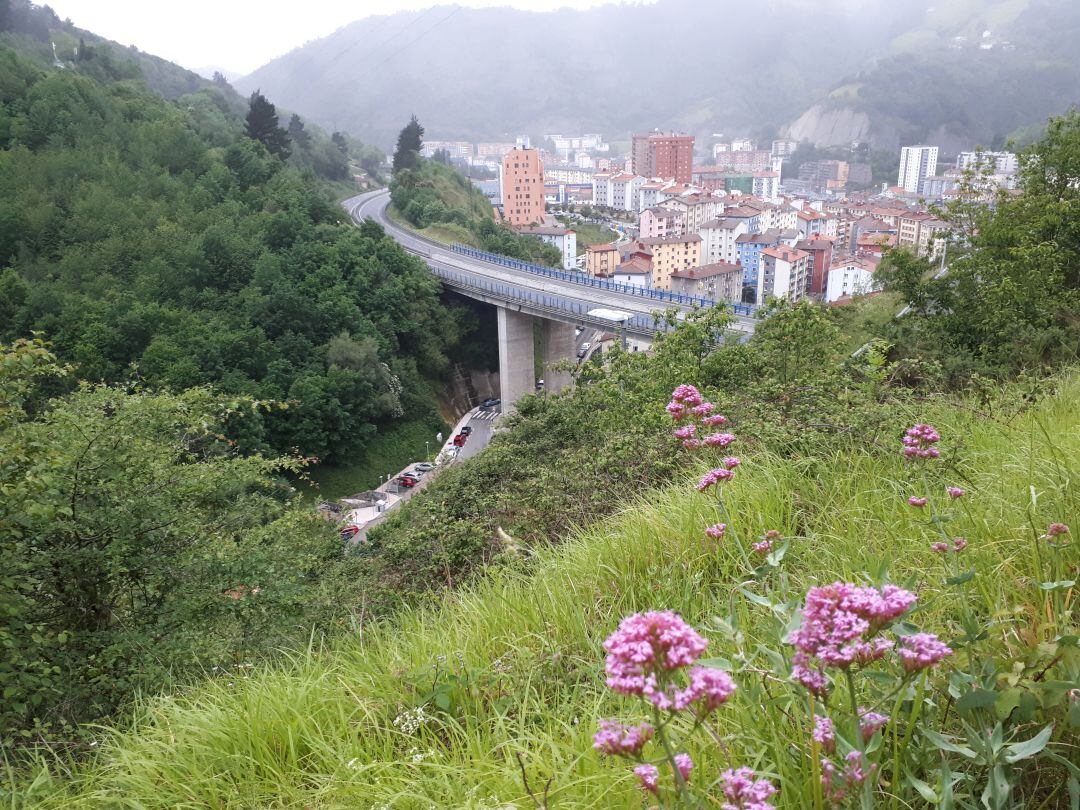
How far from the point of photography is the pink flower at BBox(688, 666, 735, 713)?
98cm

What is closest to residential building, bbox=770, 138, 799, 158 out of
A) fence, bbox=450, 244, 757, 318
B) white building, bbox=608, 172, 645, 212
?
white building, bbox=608, 172, 645, 212

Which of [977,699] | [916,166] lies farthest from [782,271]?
[916,166]

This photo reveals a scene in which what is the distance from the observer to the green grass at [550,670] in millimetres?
1617

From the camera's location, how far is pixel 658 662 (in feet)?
3.20

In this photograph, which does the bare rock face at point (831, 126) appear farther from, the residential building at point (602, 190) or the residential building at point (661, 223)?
the residential building at point (661, 223)

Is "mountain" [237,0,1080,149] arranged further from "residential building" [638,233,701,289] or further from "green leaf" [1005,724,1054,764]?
"green leaf" [1005,724,1054,764]

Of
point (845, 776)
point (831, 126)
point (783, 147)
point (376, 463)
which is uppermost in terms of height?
point (831, 126)

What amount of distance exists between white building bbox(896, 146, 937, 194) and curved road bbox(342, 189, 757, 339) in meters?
78.0

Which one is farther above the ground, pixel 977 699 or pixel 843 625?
pixel 843 625

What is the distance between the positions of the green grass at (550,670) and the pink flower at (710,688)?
380 millimetres

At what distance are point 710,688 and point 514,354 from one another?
3085 centimetres

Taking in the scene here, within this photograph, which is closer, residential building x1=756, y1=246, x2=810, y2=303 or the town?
the town

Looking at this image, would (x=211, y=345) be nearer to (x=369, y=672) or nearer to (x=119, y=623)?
(x=119, y=623)

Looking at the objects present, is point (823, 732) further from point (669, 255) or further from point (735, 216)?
point (735, 216)
